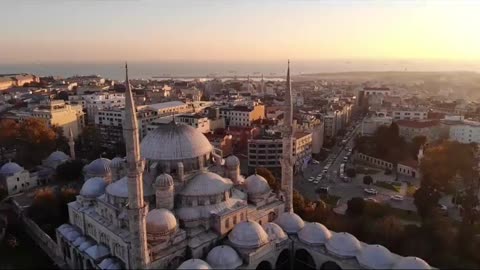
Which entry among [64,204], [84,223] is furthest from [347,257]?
[64,204]

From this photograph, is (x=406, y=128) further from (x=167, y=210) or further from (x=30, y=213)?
(x=30, y=213)

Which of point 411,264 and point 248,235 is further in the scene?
point 248,235

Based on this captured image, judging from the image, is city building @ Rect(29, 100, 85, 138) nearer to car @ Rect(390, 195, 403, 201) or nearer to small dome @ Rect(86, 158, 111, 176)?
small dome @ Rect(86, 158, 111, 176)

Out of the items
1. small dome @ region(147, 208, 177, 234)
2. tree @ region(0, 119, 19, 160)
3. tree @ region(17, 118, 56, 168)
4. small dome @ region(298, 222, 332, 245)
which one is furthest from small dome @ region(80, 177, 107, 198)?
tree @ region(0, 119, 19, 160)

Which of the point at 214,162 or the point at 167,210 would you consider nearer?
the point at 167,210

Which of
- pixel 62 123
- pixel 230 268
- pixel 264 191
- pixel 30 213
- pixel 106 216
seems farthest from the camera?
pixel 62 123

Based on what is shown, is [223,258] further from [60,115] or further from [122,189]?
[60,115]

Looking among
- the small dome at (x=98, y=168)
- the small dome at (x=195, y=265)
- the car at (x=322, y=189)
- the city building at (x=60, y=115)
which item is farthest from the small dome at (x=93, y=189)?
the city building at (x=60, y=115)

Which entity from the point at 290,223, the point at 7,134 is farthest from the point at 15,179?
the point at 290,223
